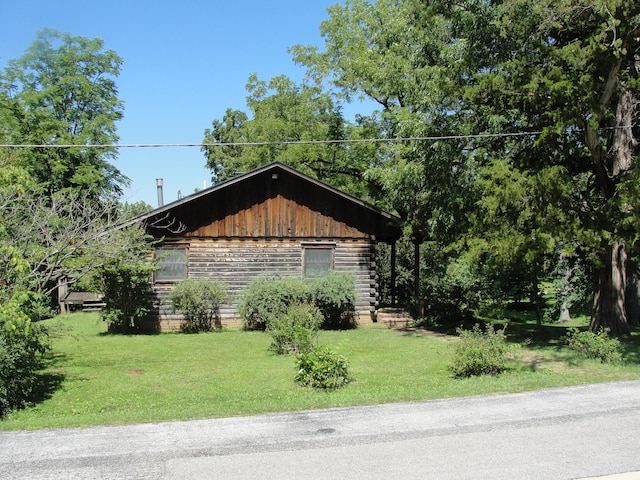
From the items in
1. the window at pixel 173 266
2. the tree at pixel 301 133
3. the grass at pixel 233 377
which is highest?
the tree at pixel 301 133

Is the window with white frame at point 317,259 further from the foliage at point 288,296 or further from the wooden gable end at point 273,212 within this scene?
the foliage at point 288,296

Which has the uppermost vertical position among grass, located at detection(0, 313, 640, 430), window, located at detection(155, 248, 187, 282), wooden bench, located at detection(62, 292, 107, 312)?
window, located at detection(155, 248, 187, 282)

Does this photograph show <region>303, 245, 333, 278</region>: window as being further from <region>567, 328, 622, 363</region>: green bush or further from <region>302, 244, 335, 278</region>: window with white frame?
<region>567, 328, 622, 363</region>: green bush

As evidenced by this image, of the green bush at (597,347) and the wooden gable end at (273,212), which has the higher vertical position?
the wooden gable end at (273,212)

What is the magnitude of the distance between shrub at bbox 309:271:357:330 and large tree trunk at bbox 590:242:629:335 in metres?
7.60

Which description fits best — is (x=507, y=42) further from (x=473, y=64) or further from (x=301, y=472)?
(x=301, y=472)

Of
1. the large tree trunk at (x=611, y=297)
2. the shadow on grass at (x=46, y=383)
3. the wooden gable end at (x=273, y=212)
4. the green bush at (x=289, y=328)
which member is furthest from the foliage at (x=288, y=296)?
the large tree trunk at (x=611, y=297)

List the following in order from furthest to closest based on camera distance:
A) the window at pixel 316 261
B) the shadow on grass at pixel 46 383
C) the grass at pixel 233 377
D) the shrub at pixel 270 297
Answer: the window at pixel 316 261 < the shrub at pixel 270 297 < the shadow on grass at pixel 46 383 < the grass at pixel 233 377

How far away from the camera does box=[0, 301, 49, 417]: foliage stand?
27.3 ft

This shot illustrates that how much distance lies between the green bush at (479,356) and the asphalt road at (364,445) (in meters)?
2.67

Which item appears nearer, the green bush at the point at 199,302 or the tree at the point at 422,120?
the tree at the point at 422,120

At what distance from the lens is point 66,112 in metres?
31.7

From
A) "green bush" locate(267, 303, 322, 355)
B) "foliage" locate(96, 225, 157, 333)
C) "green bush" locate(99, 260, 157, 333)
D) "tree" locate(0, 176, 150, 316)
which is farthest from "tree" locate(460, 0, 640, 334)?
"green bush" locate(99, 260, 157, 333)

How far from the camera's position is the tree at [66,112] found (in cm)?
2978
